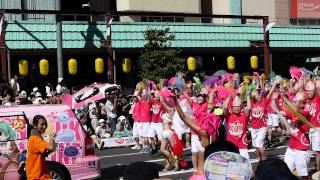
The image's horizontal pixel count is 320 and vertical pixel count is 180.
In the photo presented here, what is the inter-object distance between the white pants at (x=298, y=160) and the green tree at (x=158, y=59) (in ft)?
58.5

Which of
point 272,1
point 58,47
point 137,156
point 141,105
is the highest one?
→ point 272,1

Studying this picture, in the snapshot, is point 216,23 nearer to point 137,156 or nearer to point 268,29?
point 268,29

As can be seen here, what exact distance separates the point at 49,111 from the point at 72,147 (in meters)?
0.70

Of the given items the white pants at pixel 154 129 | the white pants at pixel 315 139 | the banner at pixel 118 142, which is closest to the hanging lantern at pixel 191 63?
the banner at pixel 118 142

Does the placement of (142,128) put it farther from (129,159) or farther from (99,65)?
(99,65)

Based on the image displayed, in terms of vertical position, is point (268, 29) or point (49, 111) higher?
point (268, 29)

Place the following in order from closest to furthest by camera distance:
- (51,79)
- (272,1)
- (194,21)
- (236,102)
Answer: (236,102), (51,79), (194,21), (272,1)

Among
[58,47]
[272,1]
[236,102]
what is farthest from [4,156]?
[272,1]

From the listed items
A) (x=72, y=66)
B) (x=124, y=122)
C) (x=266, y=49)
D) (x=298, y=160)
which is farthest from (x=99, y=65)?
(x=298, y=160)

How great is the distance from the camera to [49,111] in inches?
412

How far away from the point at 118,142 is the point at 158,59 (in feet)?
32.9

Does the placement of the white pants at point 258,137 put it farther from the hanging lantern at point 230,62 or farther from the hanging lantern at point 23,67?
the hanging lantern at point 230,62

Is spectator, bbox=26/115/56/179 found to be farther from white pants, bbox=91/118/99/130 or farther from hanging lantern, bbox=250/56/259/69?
hanging lantern, bbox=250/56/259/69

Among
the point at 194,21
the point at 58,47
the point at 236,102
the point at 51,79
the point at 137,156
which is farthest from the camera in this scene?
the point at 194,21
